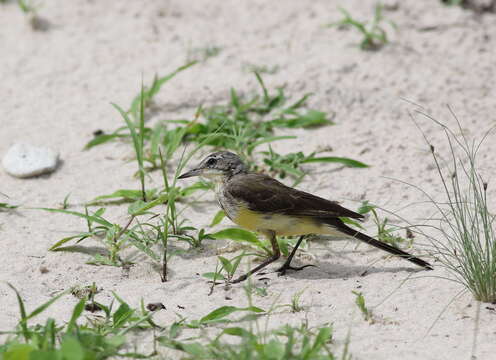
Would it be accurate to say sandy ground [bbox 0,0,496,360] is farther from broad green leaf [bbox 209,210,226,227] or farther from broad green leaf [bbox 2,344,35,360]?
broad green leaf [bbox 2,344,35,360]

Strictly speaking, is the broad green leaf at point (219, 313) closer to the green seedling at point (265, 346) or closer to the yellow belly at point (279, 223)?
the green seedling at point (265, 346)

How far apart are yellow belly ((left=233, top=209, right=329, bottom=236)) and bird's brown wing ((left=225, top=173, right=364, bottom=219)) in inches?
1.8

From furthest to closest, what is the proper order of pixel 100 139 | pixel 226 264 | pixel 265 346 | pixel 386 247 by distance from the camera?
pixel 100 139, pixel 386 247, pixel 226 264, pixel 265 346

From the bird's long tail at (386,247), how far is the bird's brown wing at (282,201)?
179mm

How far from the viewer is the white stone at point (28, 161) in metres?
7.50

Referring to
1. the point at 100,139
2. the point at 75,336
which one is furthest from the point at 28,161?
the point at 75,336

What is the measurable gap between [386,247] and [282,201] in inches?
35.0

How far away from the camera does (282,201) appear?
240 inches

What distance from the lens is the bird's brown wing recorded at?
600cm

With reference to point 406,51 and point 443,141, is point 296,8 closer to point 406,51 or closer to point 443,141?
point 406,51

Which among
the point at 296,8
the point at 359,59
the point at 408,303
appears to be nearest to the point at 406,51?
the point at 359,59

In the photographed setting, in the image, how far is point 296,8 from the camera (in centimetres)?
1031

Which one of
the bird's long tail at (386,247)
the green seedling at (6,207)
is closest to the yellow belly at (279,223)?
the bird's long tail at (386,247)

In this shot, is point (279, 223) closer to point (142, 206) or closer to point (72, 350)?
point (142, 206)
